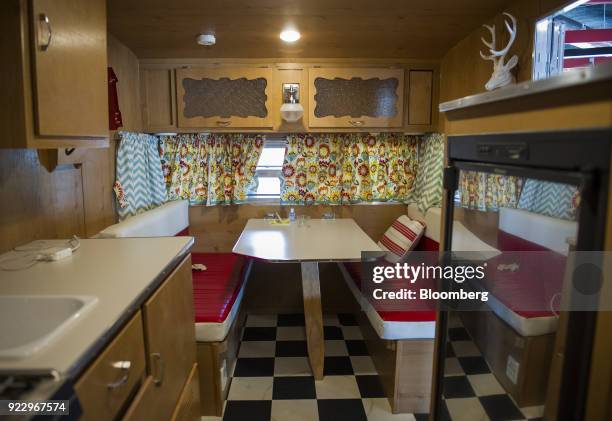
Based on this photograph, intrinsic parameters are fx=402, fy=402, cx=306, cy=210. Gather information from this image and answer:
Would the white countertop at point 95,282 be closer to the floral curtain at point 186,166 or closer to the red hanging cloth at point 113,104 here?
the red hanging cloth at point 113,104

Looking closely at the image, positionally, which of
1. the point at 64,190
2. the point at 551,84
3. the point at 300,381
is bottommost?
the point at 300,381

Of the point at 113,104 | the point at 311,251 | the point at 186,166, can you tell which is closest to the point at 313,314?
the point at 311,251

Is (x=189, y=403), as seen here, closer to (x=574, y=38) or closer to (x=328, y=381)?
(x=328, y=381)

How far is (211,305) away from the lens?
7.36 ft

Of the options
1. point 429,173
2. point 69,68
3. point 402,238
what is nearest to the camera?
point 69,68

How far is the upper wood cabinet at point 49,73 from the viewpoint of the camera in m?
1.22

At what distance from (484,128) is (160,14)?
201 centimetres

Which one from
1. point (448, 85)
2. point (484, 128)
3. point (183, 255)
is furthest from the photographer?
point (448, 85)

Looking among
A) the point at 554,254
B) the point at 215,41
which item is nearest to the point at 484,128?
the point at 554,254

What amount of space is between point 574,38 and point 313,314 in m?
1.93

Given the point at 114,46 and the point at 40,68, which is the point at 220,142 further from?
the point at 40,68

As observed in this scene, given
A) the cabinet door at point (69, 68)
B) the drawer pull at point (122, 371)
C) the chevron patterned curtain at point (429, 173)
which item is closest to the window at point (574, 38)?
the chevron patterned curtain at point (429, 173)

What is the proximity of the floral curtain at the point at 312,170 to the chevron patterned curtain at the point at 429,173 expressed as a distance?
66 cm

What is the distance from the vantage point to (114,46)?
8.81 feet
